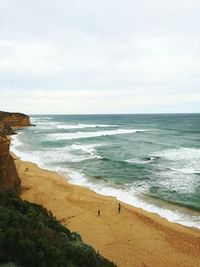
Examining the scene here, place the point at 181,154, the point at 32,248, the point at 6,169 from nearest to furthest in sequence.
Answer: the point at 32,248, the point at 6,169, the point at 181,154

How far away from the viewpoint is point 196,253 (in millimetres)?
15992

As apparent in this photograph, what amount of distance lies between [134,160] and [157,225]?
20.2 m

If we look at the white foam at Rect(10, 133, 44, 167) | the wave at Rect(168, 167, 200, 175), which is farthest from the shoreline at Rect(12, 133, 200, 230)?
the white foam at Rect(10, 133, 44, 167)

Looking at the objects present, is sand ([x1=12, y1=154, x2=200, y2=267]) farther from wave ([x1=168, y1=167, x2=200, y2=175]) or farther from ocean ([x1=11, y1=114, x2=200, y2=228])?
wave ([x1=168, y1=167, x2=200, y2=175])

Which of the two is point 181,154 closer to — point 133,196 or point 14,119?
point 133,196

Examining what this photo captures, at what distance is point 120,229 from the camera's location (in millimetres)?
18391

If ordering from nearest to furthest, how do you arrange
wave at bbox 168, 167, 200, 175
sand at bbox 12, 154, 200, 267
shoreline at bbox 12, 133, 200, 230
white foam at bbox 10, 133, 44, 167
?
sand at bbox 12, 154, 200, 267 → shoreline at bbox 12, 133, 200, 230 → wave at bbox 168, 167, 200, 175 → white foam at bbox 10, 133, 44, 167

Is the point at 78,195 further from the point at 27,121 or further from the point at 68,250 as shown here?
the point at 27,121

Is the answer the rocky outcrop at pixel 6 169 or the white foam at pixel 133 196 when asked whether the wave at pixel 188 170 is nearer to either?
the white foam at pixel 133 196

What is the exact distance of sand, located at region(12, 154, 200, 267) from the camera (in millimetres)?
15406

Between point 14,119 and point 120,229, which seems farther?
point 14,119

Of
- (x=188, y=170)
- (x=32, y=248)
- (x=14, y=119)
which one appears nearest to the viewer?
(x=32, y=248)

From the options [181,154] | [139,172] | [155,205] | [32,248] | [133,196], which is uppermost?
[32,248]

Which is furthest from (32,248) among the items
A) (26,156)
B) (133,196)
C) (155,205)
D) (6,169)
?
(26,156)
